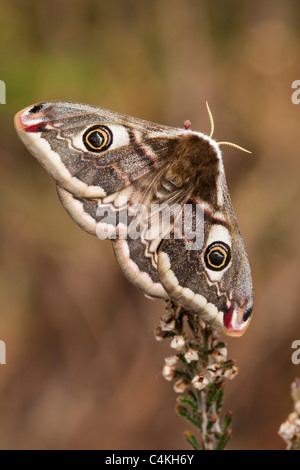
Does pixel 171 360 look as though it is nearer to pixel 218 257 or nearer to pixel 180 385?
pixel 180 385

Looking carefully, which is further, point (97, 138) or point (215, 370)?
point (97, 138)

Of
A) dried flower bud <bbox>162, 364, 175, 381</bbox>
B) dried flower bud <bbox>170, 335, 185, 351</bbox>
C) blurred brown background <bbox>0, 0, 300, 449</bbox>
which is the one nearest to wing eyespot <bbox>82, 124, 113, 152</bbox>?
dried flower bud <bbox>170, 335, 185, 351</bbox>

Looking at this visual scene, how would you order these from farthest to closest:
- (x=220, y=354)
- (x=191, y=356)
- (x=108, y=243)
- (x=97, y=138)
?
(x=108, y=243) < (x=97, y=138) < (x=220, y=354) < (x=191, y=356)

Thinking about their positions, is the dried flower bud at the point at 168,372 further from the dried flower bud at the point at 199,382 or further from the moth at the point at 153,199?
the moth at the point at 153,199

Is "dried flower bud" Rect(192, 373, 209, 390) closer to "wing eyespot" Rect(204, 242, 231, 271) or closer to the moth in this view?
the moth

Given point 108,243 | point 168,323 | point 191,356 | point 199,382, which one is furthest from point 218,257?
point 108,243

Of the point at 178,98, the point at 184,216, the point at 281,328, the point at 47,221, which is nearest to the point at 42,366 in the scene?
the point at 47,221

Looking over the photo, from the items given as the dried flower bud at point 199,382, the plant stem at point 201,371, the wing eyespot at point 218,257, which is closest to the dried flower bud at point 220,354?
the plant stem at point 201,371
